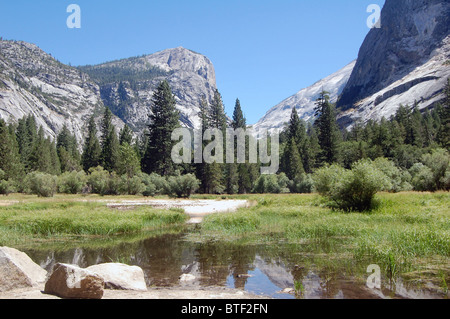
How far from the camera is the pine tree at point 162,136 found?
209ft

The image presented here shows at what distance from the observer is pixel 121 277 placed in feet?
28.2

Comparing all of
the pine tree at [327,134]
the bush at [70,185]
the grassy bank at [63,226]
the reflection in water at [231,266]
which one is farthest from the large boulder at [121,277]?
the pine tree at [327,134]

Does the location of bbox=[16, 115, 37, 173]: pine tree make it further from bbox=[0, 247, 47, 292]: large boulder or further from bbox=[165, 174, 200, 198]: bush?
bbox=[0, 247, 47, 292]: large boulder

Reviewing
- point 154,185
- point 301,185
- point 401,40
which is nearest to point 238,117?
point 301,185

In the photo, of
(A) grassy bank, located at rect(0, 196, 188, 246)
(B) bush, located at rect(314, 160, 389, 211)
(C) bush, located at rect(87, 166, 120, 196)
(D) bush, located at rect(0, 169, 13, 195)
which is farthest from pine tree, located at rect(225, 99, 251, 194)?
(A) grassy bank, located at rect(0, 196, 188, 246)

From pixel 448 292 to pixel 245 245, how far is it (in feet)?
28.7

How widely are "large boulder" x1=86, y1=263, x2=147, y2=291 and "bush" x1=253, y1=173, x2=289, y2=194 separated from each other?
173 ft

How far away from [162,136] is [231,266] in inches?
2220

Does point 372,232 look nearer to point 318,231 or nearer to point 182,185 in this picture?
point 318,231

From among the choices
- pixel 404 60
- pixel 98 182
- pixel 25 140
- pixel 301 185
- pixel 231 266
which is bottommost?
pixel 231 266

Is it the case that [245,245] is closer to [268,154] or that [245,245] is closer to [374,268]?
[374,268]

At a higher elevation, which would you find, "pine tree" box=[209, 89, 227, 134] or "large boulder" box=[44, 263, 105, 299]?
"pine tree" box=[209, 89, 227, 134]

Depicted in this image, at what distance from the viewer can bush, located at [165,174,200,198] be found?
160 ft

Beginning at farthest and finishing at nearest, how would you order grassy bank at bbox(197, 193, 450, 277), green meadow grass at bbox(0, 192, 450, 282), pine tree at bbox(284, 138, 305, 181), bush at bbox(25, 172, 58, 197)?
1. pine tree at bbox(284, 138, 305, 181)
2. bush at bbox(25, 172, 58, 197)
3. green meadow grass at bbox(0, 192, 450, 282)
4. grassy bank at bbox(197, 193, 450, 277)
